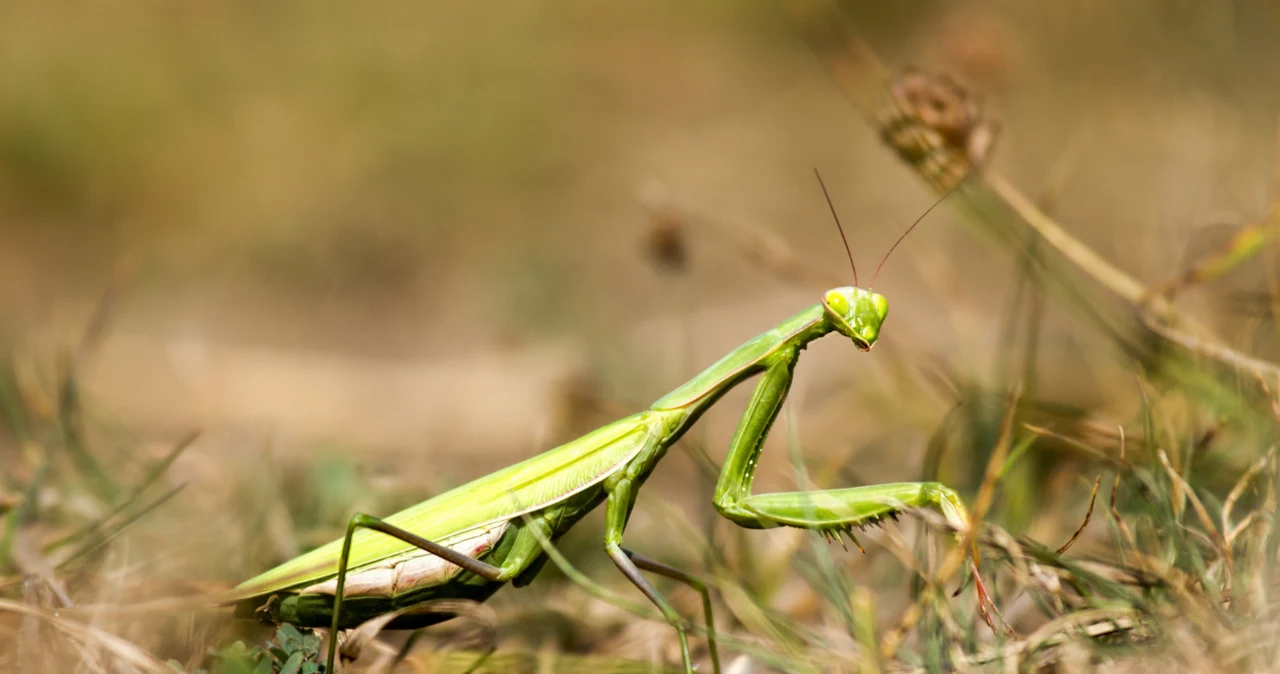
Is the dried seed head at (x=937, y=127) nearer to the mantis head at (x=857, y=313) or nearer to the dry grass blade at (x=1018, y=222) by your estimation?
the dry grass blade at (x=1018, y=222)

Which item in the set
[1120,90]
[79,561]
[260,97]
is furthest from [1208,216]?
[260,97]

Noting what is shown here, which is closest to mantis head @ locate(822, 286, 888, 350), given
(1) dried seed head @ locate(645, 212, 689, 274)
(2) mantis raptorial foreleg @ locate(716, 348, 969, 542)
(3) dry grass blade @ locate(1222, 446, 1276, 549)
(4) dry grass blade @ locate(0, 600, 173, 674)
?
(2) mantis raptorial foreleg @ locate(716, 348, 969, 542)

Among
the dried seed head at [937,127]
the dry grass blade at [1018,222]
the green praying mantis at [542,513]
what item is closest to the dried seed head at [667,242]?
the dry grass blade at [1018,222]

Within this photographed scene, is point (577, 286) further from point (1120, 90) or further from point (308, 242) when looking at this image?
point (1120, 90)

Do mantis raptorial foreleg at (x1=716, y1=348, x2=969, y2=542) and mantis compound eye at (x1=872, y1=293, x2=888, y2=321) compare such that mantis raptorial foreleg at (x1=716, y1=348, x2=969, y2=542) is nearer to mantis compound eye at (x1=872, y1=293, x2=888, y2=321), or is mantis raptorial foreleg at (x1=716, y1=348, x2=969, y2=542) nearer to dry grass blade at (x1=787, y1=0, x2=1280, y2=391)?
mantis compound eye at (x1=872, y1=293, x2=888, y2=321)

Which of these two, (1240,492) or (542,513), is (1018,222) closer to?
(1240,492)

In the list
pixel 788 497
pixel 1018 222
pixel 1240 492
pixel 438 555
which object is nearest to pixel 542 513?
pixel 438 555
